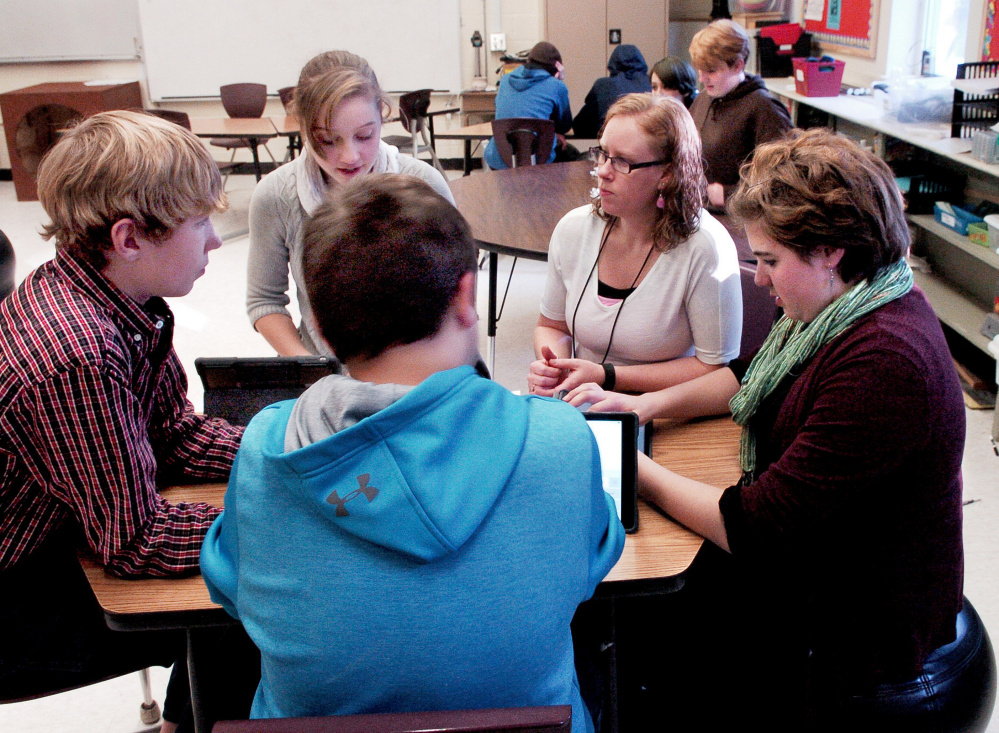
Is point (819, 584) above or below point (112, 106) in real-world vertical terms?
below

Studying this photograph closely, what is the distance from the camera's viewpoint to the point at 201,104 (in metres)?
8.00

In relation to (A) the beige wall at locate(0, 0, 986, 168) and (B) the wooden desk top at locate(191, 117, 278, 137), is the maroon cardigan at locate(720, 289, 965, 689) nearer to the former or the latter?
(B) the wooden desk top at locate(191, 117, 278, 137)

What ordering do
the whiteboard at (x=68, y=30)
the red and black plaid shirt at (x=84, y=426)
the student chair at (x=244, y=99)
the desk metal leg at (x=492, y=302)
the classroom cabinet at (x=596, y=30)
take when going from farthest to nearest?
the whiteboard at (x=68, y=30) < the classroom cabinet at (x=596, y=30) < the student chair at (x=244, y=99) < the desk metal leg at (x=492, y=302) < the red and black plaid shirt at (x=84, y=426)

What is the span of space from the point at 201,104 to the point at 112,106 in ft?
2.67

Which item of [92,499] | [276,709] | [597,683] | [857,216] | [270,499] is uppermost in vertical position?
[857,216]

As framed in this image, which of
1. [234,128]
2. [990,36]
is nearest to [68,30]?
[234,128]

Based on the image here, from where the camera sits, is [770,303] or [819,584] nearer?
[819,584]

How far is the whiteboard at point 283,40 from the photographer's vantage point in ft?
25.2

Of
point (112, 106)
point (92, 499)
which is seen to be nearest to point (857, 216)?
point (92, 499)

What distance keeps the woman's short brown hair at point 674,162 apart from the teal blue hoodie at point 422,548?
984mm

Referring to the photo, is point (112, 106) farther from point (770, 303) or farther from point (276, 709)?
point (276, 709)

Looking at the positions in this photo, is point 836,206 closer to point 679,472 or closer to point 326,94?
point 679,472

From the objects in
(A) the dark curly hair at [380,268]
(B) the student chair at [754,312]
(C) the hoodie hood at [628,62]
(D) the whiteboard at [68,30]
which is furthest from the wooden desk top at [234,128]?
(A) the dark curly hair at [380,268]

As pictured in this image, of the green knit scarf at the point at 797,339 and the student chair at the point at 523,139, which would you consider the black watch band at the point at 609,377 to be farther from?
the student chair at the point at 523,139
